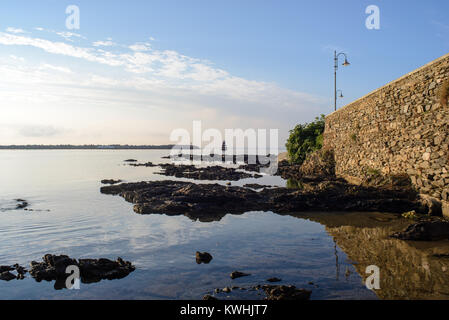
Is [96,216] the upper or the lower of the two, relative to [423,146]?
lower

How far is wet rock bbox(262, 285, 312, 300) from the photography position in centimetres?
517

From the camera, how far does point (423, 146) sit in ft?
39.7

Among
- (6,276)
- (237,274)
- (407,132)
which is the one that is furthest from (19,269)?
(407,132)

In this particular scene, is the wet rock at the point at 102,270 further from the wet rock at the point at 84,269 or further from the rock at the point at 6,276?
the rock at the point at 6,276

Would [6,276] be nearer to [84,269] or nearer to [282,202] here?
[84,269]

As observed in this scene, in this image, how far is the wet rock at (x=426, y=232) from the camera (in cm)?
842

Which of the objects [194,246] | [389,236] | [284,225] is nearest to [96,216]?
[194,246]

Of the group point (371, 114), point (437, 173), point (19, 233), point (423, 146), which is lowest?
point (19, 233)

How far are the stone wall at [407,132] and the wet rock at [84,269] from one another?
10.6 meters

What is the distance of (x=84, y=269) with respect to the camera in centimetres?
641

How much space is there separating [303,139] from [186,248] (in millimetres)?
32424

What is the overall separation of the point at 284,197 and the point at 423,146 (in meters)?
5.76
